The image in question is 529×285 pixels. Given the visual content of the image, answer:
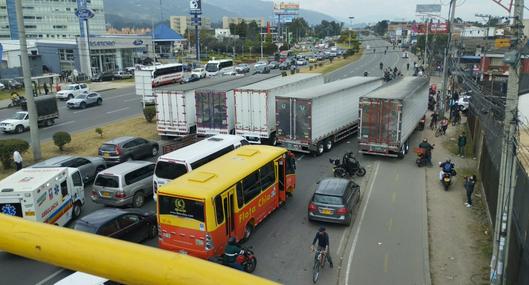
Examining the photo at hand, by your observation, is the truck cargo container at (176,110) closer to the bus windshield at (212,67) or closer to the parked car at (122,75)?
the bus windshield at (212,67)

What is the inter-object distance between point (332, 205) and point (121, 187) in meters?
8.07

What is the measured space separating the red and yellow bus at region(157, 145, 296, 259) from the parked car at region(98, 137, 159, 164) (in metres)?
9.51

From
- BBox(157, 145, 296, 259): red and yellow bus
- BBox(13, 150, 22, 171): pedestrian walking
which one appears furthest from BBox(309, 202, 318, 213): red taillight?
BBox(13, 150, 22, 171): pedestrian walking

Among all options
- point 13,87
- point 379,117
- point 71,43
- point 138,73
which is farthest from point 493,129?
point 71,43

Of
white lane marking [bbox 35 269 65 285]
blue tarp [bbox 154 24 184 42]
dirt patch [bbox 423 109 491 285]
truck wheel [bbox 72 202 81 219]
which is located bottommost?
white lane marking [bbox 35 269 65 285]

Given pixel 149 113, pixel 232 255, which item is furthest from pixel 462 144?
pixel 149 113

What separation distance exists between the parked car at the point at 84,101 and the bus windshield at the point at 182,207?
33595mm

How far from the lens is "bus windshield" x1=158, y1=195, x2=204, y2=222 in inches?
525

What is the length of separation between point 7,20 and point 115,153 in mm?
135830

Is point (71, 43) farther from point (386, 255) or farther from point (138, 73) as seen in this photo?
point (386, 255)

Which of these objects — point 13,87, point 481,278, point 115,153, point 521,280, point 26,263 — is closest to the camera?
point 521,280

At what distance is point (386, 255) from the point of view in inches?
570

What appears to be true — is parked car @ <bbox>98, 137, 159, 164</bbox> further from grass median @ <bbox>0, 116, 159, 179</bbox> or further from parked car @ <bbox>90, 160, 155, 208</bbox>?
parked car @ <bbox>90, 160, 155, 208</bbox>

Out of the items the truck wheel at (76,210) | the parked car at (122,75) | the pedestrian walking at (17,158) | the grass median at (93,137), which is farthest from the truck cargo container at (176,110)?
the parked car at (122,75)
